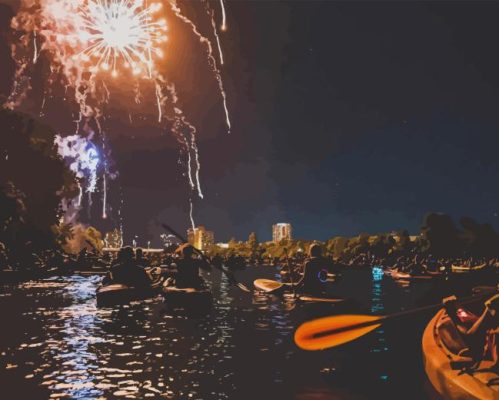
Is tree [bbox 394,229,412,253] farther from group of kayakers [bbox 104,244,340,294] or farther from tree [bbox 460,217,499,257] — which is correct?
group of kayakers [bbox 104,244,340,294]

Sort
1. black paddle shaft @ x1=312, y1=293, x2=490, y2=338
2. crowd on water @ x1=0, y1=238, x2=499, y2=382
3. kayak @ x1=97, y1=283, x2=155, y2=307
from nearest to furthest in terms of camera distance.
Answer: crowd on water @ x1=0, y1=238, x2=499, y2=382 → black paddle shaft @ x1=312, y1=293, x2=490, y2=338 → kayak @ x1=97, y1=283, x2=155, y2=307

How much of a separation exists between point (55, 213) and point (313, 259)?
40.9 m

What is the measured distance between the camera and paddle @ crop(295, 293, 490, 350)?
13.1 metres

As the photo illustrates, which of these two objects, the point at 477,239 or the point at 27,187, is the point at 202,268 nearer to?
the point at 27,187

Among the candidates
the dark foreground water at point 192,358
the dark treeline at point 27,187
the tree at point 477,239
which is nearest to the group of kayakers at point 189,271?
the dark foreground water at point 192,358

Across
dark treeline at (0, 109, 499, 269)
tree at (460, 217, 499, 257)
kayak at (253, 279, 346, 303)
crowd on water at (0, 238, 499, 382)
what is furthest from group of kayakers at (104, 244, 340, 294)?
tree at (460, 217, 499, 257)

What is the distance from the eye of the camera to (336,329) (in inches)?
532

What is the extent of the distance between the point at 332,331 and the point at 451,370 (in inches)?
113

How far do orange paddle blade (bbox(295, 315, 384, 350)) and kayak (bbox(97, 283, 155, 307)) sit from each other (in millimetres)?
23822

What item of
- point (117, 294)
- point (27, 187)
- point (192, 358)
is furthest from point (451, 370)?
point (27, 187)

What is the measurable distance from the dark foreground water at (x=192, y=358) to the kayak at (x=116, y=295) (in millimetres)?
1114

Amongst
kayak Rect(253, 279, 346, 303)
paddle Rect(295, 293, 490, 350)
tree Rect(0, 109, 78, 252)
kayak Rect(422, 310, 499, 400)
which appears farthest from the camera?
tree Rect(0, 109, 78, 252)

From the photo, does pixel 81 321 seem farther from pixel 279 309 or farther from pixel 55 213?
pixel 55 213

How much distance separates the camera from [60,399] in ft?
46.0
